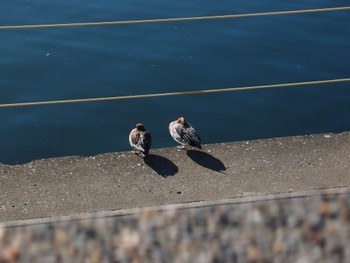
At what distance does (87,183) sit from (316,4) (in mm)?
7923

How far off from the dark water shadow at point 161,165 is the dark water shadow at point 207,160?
212mm

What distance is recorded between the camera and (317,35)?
12953 millimetres

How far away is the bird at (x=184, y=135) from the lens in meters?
7.43

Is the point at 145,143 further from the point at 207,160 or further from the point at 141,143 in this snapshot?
the point at 207,160

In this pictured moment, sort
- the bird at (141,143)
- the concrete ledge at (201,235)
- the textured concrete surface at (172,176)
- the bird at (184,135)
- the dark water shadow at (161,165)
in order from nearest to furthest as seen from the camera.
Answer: the concrete ledge at (201,235) < the textured concrete surface at (172,176) < the dark water shadow at (161,165) < the bird at (141,143) < the bird at (184,135)

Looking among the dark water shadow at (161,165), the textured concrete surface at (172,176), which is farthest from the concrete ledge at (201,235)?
the dark water shadow at (161,165)

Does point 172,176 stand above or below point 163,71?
above

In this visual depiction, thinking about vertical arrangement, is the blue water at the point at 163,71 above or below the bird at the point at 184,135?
below

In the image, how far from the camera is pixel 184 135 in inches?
308

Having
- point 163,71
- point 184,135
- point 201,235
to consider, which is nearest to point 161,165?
point 184,135

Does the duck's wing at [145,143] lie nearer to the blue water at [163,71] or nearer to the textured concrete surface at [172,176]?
the textured concrete surface at [172,176]

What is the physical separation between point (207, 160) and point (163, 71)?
471 cm

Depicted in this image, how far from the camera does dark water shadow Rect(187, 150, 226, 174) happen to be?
22.2 feet

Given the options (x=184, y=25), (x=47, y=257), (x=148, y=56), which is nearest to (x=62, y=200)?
(x=47, y=257)
